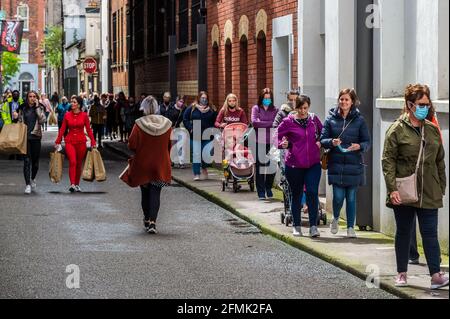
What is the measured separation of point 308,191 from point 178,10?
897 inches

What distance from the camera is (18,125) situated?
21.9 meters

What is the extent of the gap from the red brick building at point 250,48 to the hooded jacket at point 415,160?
1127 cm

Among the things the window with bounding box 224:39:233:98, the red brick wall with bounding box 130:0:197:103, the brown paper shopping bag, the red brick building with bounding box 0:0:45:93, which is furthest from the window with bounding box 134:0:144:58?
the red brick building with bounding box 0:0:45:93

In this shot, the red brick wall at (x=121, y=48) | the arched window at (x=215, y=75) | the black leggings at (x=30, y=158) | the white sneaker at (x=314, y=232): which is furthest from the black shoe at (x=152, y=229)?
the red brick wall at (x=121, y=48)

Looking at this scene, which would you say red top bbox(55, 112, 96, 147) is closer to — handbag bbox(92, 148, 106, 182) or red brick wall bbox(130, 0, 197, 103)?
handbag bbox(92, 148, 106, 182)

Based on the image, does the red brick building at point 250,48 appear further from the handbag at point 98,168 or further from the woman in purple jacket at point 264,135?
the handbag at point 98,168

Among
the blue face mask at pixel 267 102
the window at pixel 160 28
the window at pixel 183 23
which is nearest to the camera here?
the blue face mask at pixel 267 102

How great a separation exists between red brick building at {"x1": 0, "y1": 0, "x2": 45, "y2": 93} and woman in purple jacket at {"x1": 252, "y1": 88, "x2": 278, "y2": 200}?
408ft

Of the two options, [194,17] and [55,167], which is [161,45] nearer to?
[194,17]

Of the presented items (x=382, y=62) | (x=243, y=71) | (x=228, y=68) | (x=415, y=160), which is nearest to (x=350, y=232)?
(x=382, y=62)

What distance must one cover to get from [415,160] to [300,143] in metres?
4.38

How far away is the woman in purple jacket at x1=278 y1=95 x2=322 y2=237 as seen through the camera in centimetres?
1502

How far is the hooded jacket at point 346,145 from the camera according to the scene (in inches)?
578
